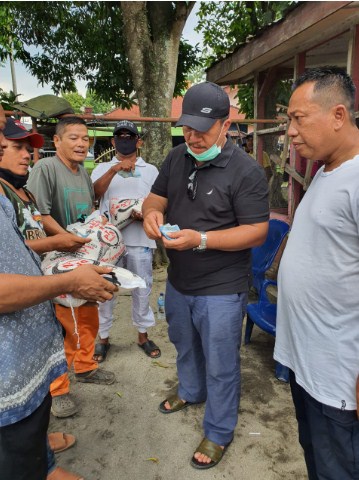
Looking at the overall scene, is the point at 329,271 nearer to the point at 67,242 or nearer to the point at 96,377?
the point at 67,242

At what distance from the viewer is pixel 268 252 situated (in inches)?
145

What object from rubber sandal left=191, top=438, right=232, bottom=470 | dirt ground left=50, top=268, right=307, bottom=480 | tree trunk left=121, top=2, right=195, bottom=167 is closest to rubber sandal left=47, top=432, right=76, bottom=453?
dirt ground left=50, top=268, right=307, bottom=480

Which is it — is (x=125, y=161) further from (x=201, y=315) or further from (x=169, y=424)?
(x=169, y=424)

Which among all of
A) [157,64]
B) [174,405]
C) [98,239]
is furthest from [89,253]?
[157,64]

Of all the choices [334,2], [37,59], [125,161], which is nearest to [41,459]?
[125,161]

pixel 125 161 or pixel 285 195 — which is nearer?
pixel 125 161

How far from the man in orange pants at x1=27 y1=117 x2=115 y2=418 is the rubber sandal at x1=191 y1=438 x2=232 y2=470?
0.99 meters

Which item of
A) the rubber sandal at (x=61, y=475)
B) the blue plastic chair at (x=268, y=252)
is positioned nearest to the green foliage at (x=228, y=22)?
the blue plastic chair at (x=268, y=252)

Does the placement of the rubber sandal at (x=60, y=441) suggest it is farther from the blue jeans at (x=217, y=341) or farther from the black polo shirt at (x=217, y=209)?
the black polo shirt at (x=217, y=209)

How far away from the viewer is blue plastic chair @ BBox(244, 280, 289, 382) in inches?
117

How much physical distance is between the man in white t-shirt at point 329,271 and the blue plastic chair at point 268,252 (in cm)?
212

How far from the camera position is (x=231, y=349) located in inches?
82.7

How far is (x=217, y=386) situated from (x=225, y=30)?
31.7 ft

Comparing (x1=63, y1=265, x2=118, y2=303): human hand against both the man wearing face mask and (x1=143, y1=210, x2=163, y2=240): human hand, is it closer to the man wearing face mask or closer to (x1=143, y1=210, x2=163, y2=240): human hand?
(x1=143, y1=210, x2=163, y2=240): human hand
